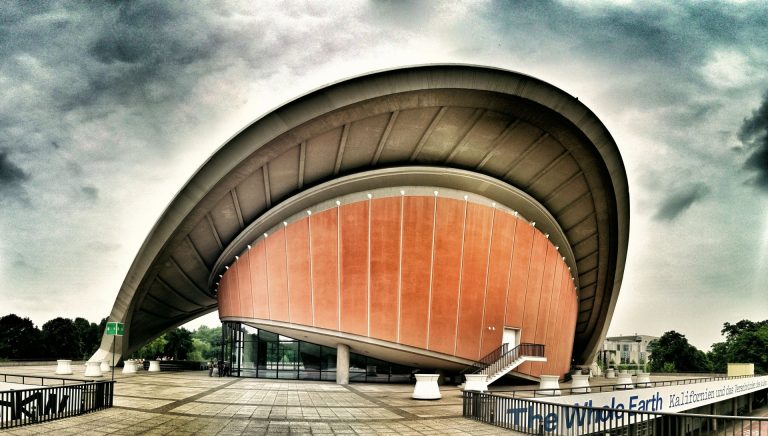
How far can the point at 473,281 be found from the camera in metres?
31.2

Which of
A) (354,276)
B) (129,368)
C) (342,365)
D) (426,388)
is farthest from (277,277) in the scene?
(129,368)

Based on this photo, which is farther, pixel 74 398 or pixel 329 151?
pixel 329 151

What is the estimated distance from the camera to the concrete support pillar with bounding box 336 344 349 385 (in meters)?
31.0

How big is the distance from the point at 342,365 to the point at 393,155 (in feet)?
41.5

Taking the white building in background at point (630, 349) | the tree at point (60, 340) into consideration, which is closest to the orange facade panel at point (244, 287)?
the tree at point (60, 340)

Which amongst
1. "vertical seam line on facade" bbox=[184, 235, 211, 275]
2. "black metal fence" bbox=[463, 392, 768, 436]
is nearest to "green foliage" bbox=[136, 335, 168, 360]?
"vertical seam line on facade" bbox=[184, 235, 211, 275]

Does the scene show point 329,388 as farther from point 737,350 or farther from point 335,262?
point 737,350

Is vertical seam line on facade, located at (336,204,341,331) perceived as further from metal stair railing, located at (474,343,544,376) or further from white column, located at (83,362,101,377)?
white column, located at (83,362,101,377)

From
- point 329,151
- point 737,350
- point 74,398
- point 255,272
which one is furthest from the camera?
point 737,350

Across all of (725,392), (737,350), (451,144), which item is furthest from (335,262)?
(737,350)

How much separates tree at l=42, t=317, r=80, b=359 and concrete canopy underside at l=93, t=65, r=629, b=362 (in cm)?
5230

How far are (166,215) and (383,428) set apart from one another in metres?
22.2

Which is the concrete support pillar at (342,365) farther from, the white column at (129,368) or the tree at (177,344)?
the tree at (177,344)

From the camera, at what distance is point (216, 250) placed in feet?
123
